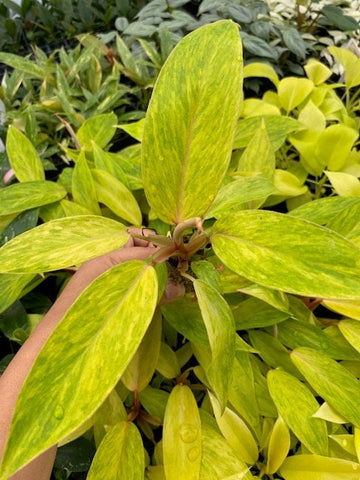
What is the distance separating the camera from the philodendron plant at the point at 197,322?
1.14 feet

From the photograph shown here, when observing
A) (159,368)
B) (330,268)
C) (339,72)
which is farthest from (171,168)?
(339,72)

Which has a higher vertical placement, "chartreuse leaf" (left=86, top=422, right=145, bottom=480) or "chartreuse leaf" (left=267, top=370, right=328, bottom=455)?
"chartreuse leaf" (left=267, top=370, right=328, bottom=455)

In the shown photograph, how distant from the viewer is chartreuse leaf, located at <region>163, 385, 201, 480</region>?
0.50m

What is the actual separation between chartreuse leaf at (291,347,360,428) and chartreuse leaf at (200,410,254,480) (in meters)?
0.12

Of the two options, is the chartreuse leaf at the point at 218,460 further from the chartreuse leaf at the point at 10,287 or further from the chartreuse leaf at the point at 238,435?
the chartreuse leaf at the point at 10,287

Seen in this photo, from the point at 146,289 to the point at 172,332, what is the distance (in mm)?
296

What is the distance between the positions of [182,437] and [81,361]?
0.78ft

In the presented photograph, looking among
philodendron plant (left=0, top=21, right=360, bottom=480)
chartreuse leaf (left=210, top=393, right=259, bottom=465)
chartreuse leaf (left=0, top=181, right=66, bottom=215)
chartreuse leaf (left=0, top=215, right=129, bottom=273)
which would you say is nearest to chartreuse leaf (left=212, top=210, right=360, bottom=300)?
philodendron plant (left=0, top=21, right=360, bottom=480)

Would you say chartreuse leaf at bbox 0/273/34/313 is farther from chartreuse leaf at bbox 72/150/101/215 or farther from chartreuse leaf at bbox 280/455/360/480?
chartreuse leaf at bbox 280/455/360/480

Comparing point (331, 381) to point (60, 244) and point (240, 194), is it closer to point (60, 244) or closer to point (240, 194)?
point (240, 194)

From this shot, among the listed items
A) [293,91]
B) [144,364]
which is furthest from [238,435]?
[293,91]

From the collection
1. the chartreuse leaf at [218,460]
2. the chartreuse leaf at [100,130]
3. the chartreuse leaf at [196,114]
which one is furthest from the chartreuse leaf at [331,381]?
the chartreuse leaf at [100,130]

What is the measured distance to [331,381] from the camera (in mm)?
538

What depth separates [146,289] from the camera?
392mm
